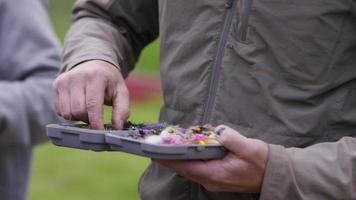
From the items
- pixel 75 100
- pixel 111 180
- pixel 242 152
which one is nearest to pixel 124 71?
pixel 75 100

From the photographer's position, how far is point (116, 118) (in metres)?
2.04

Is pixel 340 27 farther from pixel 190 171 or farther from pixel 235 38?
pixel 190 171

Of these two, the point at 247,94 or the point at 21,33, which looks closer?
the point at 247,94

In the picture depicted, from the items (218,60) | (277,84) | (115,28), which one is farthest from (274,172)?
(115,28)

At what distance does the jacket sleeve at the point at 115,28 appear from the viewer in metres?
2.30

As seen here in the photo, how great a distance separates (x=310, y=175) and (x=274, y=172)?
83 millimetres

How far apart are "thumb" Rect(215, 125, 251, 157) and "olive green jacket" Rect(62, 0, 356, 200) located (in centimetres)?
7

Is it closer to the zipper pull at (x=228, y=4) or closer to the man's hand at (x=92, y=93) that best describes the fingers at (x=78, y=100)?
the man's hand at (x=92, y=93)

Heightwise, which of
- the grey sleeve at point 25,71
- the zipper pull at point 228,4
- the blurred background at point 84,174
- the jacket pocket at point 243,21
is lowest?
the blurred background at point 84,174

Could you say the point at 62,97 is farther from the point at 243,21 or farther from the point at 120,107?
the point at 243,21

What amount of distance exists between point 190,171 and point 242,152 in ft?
0.42

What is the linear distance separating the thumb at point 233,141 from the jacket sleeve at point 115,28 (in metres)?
0.57

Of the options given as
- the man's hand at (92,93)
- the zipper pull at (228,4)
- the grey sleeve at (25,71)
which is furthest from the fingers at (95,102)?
the grey sleeve at (25,71)

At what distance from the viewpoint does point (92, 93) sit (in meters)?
2.07
